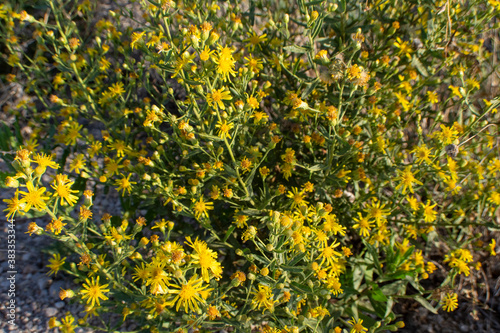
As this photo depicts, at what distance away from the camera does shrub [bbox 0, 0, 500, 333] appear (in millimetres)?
2213

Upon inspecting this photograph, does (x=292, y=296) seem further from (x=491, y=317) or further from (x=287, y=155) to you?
(x=491, y=317)

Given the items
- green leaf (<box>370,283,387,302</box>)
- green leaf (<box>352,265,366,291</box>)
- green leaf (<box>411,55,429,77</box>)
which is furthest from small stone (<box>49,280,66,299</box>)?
green leaf (<box>411,55,429,77</box>)

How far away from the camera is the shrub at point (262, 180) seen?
2.21 meters

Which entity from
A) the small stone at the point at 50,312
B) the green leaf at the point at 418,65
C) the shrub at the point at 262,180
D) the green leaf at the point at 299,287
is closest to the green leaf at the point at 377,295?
the shrub at the point at 262,180

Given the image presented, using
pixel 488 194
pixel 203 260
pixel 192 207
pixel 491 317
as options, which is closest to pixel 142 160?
pixel 192 207

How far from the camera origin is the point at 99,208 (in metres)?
3.68

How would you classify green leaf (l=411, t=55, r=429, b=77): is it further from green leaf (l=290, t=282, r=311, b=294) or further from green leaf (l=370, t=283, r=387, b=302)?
green leaf (l=290, t=282, r=311, b=294)

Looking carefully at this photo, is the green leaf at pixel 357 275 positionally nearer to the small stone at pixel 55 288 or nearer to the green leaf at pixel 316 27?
the green leaf at pixel 316 27

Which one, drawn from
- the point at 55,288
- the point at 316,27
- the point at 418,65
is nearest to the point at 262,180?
the point at 316,27

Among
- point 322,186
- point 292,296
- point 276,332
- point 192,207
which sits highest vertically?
point 322,186

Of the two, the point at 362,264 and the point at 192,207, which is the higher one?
the point at 192,207

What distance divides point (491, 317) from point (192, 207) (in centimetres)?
284

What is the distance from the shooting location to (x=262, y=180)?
2898 millimetres

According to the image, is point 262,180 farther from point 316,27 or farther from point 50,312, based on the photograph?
point 50,312
